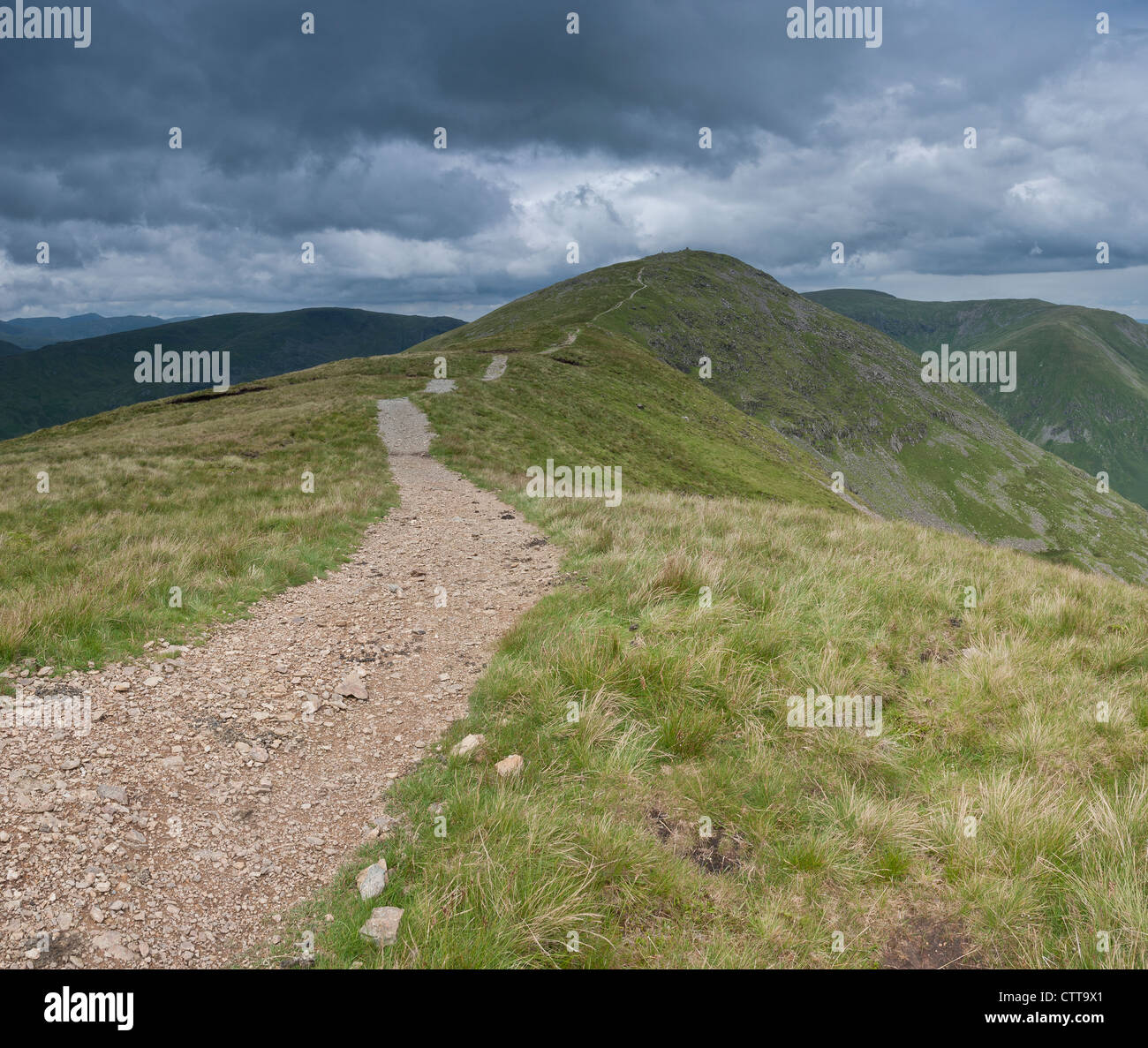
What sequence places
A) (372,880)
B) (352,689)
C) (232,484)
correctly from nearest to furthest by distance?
(372,880) → (352,689) → (232,484)

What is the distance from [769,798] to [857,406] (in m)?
169

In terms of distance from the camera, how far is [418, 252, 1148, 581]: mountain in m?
134

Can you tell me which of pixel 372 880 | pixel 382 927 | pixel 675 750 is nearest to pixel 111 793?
pixel 372 880

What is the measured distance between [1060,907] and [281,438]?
27.8 m

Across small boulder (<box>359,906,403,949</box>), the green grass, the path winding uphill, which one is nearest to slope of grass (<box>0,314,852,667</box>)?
the green grass

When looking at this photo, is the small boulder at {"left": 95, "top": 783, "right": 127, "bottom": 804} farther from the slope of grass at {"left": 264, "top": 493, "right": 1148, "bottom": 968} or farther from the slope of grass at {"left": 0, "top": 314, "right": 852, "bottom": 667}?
the slope of grass at {"left": 0, "top": 314, "right": 852, "bottom": 667}

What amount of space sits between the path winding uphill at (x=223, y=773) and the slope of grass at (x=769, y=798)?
44cm

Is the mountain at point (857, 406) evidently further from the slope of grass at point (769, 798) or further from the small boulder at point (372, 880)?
the small boulder at point (372, 880)

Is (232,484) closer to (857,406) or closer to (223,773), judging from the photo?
(223,773)

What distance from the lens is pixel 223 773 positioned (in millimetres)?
4801

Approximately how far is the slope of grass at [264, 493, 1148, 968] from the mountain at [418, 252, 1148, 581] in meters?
115

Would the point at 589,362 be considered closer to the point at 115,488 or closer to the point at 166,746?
the point at 115,488

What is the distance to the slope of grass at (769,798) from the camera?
11.0ft

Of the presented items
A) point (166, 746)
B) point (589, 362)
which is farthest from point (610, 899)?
point (589, 362)
